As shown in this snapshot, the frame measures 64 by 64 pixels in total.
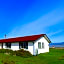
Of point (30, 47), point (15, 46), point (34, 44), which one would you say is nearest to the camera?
point (34, 44)

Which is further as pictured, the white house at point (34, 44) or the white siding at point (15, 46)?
the white siding at point (15, 46)

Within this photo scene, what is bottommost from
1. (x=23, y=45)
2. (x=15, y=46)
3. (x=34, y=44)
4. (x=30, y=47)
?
(x=30, y=47)

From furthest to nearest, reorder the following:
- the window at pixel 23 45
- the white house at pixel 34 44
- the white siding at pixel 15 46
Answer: the white siding at pixel 15 46, the window at pixel 23 45, the white house at pixel 34 44

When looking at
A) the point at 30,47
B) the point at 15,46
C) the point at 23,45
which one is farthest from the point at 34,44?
the point at 15,46

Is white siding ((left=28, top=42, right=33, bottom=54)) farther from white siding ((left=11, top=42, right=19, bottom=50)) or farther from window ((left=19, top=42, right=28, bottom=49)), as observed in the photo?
white siding ((left=11, top=42, right=19, bottom=50))

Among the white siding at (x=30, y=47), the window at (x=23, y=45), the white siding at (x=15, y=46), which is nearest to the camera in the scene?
the white siding at (x=30, y=47)

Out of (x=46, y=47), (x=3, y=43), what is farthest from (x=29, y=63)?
(x=3, y=43)

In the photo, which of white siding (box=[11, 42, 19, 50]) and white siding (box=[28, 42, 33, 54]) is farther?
white siding (box=[11, 42, 19, 50])

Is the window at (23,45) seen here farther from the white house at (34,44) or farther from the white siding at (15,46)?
the white siding at (15,46)

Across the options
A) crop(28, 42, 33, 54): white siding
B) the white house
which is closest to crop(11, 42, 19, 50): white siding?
the white house

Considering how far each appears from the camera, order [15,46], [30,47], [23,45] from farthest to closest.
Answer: [15,46] → [23,45] → [30,47]

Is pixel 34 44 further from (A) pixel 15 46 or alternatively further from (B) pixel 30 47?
(A) pixel 15 46

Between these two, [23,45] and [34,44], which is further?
[23,45]

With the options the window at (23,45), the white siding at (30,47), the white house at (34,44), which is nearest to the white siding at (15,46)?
the white house at (34,44)
